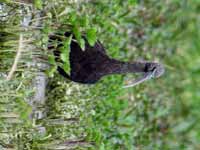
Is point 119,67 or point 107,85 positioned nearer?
point 119,67

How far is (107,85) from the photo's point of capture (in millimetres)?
916

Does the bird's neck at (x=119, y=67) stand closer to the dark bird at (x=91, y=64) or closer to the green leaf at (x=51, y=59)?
the dark bird at (x=91, y=64)

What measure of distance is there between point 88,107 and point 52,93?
10 cm

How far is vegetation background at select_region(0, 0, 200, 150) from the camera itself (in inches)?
23.6

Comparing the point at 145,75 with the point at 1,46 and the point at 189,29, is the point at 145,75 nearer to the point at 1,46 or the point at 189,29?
the point at 1,46

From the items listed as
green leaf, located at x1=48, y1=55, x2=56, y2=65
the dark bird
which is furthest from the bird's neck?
green leaf, located at x1=48, y1=55, x2=56, y2=65

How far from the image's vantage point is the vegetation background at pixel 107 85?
60 cm

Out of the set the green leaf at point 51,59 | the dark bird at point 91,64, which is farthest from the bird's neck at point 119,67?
the green leaf at point 51,59

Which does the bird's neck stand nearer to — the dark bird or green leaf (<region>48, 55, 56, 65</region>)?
the dark bird

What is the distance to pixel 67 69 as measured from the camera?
0.59 metres

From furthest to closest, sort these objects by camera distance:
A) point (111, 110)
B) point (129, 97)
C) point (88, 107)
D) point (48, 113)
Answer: point (129, 97) → point (111, 110) → point (88, 107) → point (48, 113)

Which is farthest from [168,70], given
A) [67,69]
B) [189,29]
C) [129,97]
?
[67,69]

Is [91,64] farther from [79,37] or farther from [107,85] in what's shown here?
[107,85]

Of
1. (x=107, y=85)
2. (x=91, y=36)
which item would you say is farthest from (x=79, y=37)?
(x=107, y=85)
